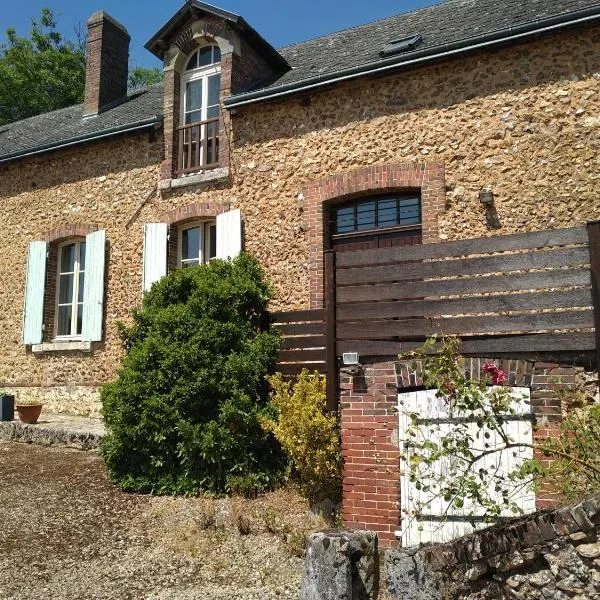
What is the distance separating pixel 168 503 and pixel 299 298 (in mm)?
3385

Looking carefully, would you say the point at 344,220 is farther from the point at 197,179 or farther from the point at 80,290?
the point at 80,290

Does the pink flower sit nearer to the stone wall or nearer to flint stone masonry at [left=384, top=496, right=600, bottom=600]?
flint stone masonry at [left=384, top=496, right=600, bottom=600]

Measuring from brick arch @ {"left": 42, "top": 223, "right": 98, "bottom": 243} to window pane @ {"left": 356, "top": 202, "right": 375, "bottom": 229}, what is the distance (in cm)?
493

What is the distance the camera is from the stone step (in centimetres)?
838

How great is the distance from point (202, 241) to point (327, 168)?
2.54m

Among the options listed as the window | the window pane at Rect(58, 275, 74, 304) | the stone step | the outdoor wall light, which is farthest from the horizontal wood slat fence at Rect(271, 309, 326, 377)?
the window pane at Rect(58, 275, 74, 304)

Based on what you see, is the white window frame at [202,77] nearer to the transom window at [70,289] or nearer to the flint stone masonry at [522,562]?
the transom window at [70,289]

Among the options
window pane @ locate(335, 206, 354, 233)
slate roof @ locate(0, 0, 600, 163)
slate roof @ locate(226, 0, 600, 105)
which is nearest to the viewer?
slate roof @ locate(0, 0, 600, 163)

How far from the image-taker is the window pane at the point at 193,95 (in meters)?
10.2

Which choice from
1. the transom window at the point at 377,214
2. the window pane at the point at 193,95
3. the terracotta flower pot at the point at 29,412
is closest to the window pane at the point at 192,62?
the window pane at the point at 193,95

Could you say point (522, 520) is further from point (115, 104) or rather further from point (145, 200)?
point (115, 104)

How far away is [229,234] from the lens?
907 cm

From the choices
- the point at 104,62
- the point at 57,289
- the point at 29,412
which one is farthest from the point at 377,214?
the point at 104,62

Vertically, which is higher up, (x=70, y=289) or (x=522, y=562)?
(x=70, y=289)
